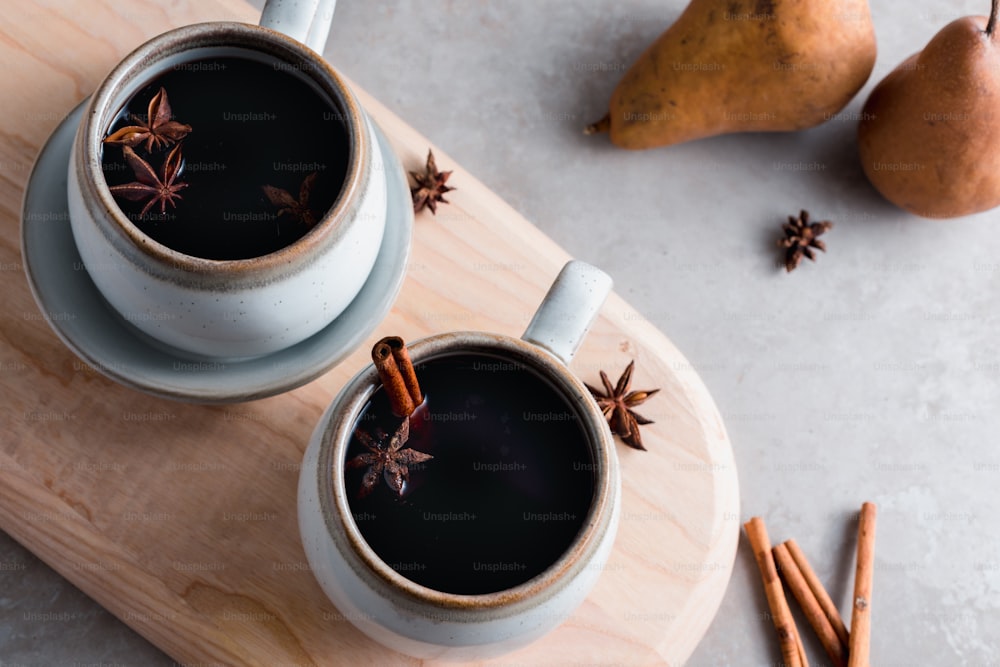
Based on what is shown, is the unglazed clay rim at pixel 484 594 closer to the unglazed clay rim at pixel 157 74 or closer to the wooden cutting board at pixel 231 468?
the unglazed clay rim at pixel 157 74

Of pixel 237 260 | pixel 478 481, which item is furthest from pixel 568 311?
pixel 237 260

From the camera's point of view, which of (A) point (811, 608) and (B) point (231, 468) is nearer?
(B) point (231, 468)

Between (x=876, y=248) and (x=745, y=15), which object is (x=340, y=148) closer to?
(x=745, y=15)

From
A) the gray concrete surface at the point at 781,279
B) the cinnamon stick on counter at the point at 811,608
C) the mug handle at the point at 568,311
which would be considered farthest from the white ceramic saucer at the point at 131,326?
the cinnamon stick on counter at the point at 811,608

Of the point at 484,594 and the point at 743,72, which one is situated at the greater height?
the point at 743,72

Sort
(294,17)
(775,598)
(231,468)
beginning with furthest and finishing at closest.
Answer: (775,598) → (231,468) → (294,17)

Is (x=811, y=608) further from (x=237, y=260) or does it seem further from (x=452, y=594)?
(x=237, y=260)
